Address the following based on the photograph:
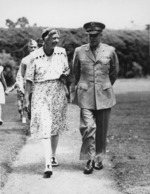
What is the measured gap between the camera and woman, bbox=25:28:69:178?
21.2 feet

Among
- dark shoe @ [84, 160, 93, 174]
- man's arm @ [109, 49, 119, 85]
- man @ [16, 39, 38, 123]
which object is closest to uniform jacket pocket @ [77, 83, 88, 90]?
man's arm @ [109, 49, 119, 85]

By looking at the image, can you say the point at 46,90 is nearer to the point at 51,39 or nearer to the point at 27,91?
the point at 27,91

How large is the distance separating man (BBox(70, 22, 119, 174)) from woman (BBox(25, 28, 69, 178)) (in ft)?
0.79

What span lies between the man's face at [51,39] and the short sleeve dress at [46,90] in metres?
0.17

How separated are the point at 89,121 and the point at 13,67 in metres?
16.7

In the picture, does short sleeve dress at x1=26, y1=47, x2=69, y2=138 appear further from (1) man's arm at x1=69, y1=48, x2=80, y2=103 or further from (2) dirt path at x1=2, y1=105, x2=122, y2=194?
(2) dirt path at x1=2, y1=105, x2=122, y2=194

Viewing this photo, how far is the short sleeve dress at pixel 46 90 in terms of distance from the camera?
648cm

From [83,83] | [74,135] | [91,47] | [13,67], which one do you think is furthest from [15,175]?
[13,67]

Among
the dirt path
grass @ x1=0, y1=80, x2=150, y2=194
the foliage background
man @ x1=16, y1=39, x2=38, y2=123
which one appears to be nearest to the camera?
the dirt path

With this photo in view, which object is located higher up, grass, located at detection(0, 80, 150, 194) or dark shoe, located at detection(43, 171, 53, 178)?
dark shoe, located at detection(43, 171, 53, 178)

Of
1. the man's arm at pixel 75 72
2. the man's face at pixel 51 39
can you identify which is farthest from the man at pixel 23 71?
the man's face at pixel 51 39

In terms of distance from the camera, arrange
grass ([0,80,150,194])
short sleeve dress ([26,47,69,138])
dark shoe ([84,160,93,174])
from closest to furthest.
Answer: grass ([0,80,150,194]) → dark shoe ([84,160,93,174]) → short sleeve dress ([26,47,69,138])

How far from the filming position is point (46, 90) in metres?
6.57

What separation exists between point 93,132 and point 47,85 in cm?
89
